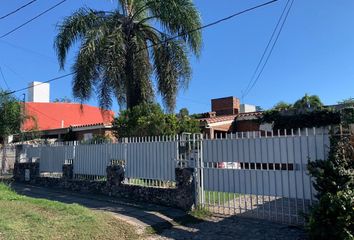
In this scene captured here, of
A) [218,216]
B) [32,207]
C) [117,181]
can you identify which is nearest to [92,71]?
[117,181]

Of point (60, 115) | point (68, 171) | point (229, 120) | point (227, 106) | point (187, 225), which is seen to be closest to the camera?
point (187, 225)

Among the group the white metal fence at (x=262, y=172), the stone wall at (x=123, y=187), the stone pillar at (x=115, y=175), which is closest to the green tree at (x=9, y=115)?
the stone wall at (x=123, y=187)

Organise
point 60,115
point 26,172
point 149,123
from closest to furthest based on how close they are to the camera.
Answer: point 149,123, point 26,172, point 60,115

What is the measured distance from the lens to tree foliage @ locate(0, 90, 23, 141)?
79.2 feet

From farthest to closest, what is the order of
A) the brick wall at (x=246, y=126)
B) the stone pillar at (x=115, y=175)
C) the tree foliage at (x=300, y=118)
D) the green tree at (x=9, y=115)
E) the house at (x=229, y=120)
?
1. the brick wall at (x=246, y=126)
2. the green tree at (x=9, y=115)
3. the house at (x=229, y=120)
4. the tree foliage at (x=300, y=118)
5. the stone pillar at (x=115, y=175)

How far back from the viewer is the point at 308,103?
21.5 m

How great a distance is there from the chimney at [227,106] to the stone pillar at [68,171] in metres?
15.3

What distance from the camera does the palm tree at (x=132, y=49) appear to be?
51.6 ft

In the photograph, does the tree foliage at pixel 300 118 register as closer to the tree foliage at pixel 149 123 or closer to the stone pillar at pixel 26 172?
the tree foliage at pixel 149 123

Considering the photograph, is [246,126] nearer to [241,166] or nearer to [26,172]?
[26,172]

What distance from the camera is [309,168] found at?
305 inches

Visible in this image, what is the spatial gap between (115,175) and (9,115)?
529 inches

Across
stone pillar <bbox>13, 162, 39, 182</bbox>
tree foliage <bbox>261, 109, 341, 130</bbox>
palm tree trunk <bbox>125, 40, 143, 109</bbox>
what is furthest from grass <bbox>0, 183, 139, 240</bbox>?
tree foliage <bbox>261, 109, 341, 130</bbox>

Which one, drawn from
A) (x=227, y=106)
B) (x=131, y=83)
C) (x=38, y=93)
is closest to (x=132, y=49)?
(x=131, y=83)
